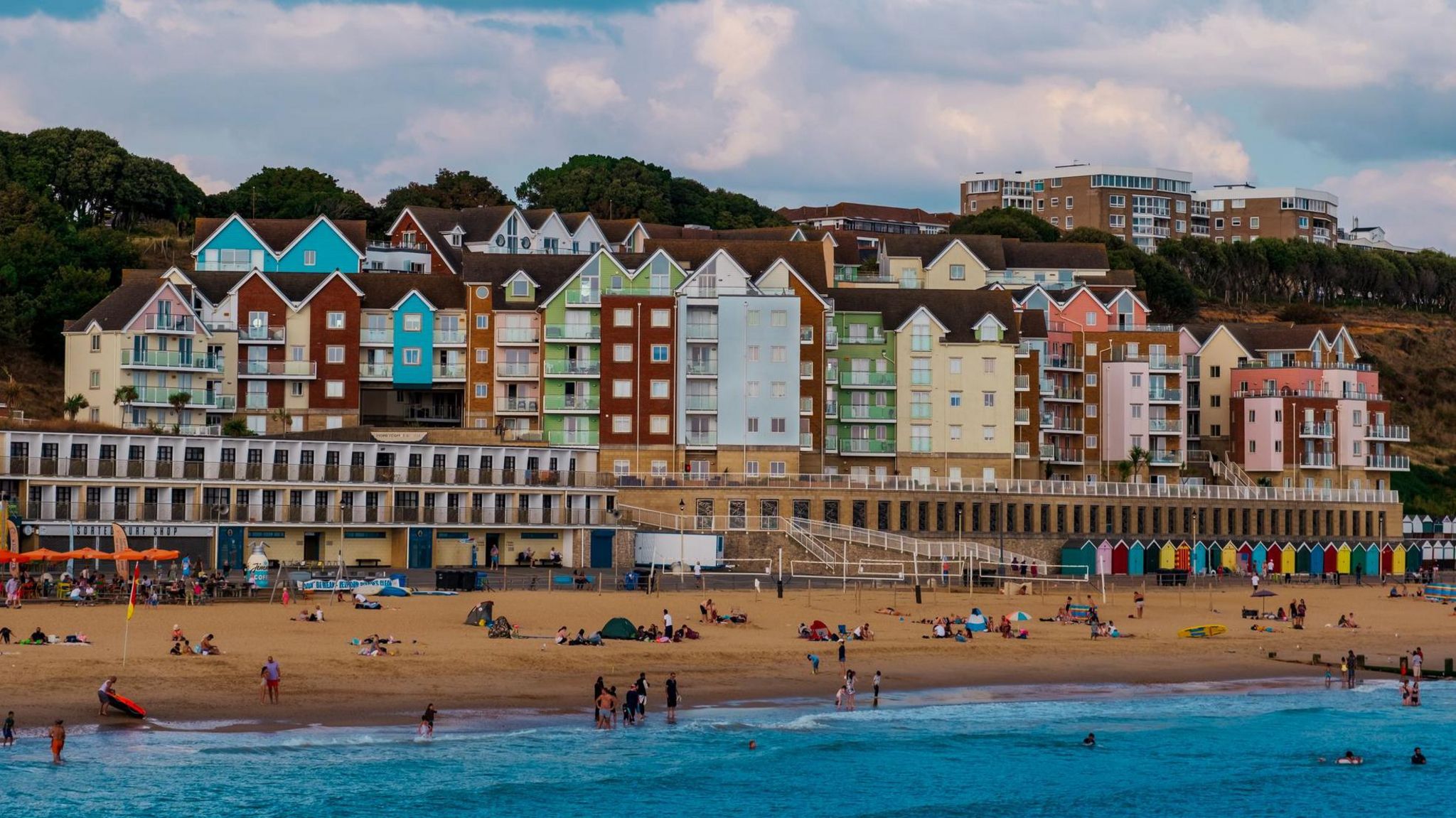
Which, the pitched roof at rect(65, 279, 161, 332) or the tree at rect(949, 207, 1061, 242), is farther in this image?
the tree at rect(949, 207, 1061, 242)

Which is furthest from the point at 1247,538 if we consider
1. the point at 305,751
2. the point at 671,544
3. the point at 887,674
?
the point at 305,751

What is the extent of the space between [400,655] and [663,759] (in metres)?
11.0

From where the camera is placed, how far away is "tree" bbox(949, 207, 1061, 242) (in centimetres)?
15212

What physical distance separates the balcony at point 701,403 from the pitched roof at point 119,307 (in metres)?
29.0

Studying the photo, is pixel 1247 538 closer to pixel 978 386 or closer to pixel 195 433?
pixel 978 386

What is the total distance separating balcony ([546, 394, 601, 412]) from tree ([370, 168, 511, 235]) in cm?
4467

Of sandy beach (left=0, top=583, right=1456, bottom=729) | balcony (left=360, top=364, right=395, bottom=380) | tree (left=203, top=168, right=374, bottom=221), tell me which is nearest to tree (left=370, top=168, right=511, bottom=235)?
tree (left=203, top=168, right=374, bottom=221)

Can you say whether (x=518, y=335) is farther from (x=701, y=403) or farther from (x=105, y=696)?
(x=105, y=696)

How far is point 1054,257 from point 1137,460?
24410mm

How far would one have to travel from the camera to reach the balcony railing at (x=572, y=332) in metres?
103

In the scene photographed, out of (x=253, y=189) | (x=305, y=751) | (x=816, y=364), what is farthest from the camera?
(x=253, y=189)

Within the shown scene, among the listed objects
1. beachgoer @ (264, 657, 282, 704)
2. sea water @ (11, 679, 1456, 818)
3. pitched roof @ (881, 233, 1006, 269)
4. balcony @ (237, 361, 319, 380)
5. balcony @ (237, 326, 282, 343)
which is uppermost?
pitched roof @ (881, 233, 1006, 269)

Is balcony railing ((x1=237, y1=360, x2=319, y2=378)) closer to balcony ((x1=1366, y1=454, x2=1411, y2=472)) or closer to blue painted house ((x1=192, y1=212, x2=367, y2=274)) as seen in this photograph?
blue painted house ((x1=192, y1=212, x2=367, y2=274))

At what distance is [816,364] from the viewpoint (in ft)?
335
